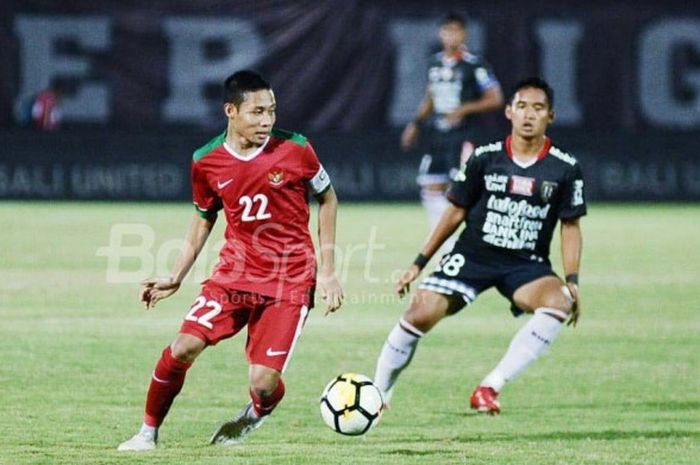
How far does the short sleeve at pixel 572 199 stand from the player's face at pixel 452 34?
6.62 meters

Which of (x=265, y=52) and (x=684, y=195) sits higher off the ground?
(x=265, y=52)

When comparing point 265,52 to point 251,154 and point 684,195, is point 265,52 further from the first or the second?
point 251,154

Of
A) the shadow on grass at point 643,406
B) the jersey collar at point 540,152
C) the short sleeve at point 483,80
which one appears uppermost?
the jersey collar at point 540,152

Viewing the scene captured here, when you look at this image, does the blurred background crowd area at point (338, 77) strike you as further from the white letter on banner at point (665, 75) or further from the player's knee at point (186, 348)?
the player's knee at point (186, 348)

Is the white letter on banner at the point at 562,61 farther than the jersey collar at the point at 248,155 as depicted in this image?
Yes

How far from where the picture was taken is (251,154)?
7574 millimetres

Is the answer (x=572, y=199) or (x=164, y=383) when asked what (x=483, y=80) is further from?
(x=164, y=383)

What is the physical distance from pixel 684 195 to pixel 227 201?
65.6 ft

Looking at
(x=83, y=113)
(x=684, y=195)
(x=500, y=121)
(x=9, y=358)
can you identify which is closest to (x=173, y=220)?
(x=83, y=113)

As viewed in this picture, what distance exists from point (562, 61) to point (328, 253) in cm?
2037

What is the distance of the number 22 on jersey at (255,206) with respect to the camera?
7.55 m

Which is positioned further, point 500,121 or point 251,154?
point 500,121

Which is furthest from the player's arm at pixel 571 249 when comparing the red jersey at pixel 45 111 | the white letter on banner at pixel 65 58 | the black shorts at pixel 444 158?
the white letter on banner at pixel 65 58

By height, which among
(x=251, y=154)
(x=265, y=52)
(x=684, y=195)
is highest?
(x=251, y=154)
